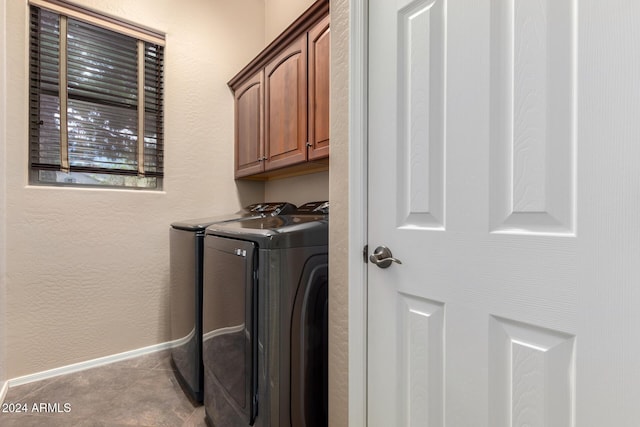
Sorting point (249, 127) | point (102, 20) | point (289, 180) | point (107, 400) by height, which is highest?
point (102, 20)

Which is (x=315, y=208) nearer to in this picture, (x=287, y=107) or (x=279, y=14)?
(x=287, y=107)

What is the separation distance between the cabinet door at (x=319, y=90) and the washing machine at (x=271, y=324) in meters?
0.58

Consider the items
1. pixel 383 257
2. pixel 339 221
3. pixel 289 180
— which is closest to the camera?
pixel 383 257

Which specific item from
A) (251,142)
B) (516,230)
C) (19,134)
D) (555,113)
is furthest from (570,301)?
(19,134)

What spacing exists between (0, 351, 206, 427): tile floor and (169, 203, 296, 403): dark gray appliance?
115 mm

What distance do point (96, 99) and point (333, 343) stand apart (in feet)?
7.51

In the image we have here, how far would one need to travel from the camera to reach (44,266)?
6.55 ft

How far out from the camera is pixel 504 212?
75 cm

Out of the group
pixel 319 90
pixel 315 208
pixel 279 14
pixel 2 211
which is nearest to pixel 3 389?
pixel 2 211

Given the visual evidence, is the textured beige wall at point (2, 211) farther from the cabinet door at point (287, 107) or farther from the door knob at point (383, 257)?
the door knob at point (383, 257)

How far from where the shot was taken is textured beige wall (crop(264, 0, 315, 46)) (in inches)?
98.4

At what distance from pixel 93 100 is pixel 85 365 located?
184 cm

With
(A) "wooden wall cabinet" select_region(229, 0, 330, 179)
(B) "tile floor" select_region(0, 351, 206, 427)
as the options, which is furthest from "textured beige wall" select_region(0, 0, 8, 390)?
(A) "wooden wall cabinet" select_region(229, 0, 330, 179)

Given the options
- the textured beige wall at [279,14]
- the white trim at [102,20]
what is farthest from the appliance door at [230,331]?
the textured beige wall at [279,14]
